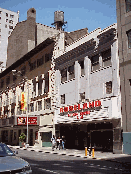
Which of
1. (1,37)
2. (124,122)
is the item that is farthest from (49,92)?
(1,37)

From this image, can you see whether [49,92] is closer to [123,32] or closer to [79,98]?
[79,98]

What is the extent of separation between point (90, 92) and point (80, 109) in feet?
8.54

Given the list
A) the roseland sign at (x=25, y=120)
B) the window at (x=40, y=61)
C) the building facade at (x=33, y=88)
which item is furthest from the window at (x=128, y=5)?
the roseland sign at (x=25, y=120)

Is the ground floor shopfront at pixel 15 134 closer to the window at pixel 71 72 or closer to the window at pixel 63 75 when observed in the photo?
the window at pixel 63 75

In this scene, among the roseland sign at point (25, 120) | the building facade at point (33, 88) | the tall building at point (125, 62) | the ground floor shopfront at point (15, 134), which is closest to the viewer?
the tall building at point (125, 62)

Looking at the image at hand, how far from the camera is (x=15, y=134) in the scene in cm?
5184

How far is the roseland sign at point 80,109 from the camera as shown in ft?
99.6

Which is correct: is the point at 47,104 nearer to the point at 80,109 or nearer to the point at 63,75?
the point at 63,75

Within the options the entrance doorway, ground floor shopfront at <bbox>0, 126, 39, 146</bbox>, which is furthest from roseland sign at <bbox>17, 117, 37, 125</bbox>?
the entrance doorway

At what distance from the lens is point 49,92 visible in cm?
4059

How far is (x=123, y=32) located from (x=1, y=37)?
83840 mm

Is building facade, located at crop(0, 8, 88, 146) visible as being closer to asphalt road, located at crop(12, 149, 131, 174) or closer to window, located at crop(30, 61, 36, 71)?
window, located at crop(30, 61, 36, 71)

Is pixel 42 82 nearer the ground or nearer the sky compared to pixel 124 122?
nearer the sky

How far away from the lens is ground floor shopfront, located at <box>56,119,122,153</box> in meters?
27.5
